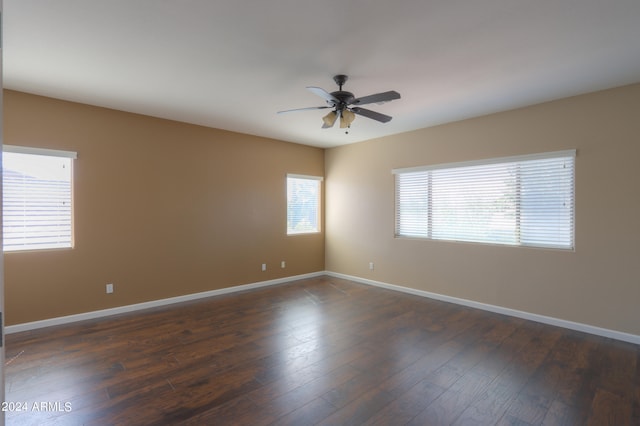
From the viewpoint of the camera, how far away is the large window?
6266 millimetres

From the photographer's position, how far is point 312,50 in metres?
2.69

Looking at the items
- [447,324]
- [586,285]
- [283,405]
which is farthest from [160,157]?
[586,285]

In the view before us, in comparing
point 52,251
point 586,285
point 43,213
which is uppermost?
point 43,213

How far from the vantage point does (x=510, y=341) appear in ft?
11.1

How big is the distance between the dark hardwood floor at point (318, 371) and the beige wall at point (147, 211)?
1.67 ft

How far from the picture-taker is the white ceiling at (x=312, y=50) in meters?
2.19

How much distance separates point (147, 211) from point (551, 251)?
5.28 m

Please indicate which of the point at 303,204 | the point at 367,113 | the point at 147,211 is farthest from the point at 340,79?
the point at 303,204

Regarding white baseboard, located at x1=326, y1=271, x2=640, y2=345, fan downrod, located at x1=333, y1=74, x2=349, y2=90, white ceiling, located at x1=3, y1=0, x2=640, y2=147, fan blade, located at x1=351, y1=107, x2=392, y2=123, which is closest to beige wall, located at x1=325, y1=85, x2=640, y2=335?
white baseboard, located at x1=326, y1=271, x2=640, y2=345

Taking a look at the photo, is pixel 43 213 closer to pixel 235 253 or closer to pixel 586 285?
pixel 235 253

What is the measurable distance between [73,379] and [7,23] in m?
2.75

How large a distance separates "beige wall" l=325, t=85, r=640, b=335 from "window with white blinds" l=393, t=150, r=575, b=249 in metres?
0.12

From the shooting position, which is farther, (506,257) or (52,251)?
(506,257)

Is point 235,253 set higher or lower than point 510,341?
higher
